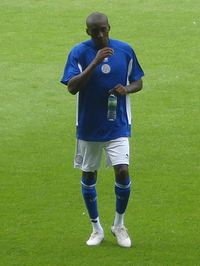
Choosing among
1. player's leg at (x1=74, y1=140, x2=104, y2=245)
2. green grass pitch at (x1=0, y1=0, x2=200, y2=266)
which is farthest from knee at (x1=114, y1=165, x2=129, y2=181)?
green grass pitch at (x1=0, y1=0, x2=200, y2=266)

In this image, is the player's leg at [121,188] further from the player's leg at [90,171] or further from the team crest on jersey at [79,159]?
the team crest on jersey at [79,159]

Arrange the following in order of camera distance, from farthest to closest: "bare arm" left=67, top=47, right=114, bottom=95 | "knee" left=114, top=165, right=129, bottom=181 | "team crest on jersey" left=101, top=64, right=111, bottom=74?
"knee" left=114, top=165, right=129, bottom=181
"team crest on jersey" left=101, top=64, right=111, bottom=74
"bare arm" left=67, top=47, right=114, bottom=95

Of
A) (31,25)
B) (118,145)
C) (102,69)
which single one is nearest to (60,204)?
(118,145)

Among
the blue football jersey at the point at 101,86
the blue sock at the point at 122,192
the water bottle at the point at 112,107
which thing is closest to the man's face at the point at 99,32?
the blue football jersey at the point at 101,86

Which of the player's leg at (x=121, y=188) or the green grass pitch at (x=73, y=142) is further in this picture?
the green grass pitch at (x=73, y=142)

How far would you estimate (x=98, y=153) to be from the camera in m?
6.31

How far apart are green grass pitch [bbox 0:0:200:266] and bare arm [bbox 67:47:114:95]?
163 centimetres

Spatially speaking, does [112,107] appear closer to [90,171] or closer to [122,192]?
[90,171]

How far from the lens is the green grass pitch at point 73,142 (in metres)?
6.41

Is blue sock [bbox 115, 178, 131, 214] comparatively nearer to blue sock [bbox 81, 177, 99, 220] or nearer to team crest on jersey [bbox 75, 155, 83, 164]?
blue sock [bbox 81, 177, 99, 220]

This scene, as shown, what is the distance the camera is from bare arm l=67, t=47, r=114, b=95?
5.75 metres

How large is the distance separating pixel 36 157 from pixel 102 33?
3.50 meters

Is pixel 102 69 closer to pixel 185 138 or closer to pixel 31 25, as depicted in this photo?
pixel 185 138

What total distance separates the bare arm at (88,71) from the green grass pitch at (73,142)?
1630mm
